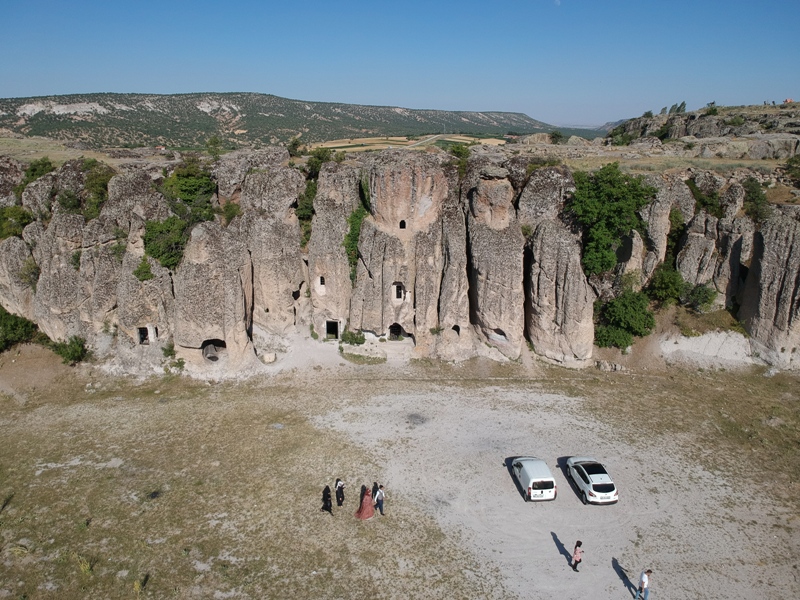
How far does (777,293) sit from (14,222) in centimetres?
4267

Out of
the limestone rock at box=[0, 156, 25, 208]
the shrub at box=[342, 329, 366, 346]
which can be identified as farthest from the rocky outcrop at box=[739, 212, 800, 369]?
the limestone rock at box=[0, 156, 25, 208]

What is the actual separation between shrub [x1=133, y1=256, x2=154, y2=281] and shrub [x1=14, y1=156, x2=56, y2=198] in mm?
10891

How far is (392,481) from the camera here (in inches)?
750

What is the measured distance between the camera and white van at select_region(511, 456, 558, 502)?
58.5 ft

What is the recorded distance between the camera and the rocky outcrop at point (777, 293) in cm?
2583

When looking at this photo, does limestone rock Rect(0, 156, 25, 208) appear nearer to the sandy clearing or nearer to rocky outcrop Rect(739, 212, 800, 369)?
the sandy clearing

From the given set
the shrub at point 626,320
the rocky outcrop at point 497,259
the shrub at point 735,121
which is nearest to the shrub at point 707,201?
the shrub at point 626,320

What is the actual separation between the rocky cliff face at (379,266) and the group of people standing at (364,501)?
11539 mm

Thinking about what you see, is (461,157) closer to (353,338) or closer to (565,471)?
(353,338)

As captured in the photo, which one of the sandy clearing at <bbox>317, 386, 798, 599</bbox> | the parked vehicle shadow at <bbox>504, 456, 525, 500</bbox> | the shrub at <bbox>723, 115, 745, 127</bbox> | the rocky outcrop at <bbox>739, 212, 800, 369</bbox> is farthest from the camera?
the shrub at <bbox>723, 115, 745, 127</bbox>

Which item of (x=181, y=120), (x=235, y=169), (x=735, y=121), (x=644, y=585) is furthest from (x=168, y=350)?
(x=181, y=120)

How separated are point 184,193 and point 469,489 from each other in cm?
2301

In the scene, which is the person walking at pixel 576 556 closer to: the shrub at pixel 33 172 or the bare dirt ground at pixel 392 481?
the bare dirt ground at pixel 392 481

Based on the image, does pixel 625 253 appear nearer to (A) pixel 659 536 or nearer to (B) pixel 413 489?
(A) pixel 659 536
